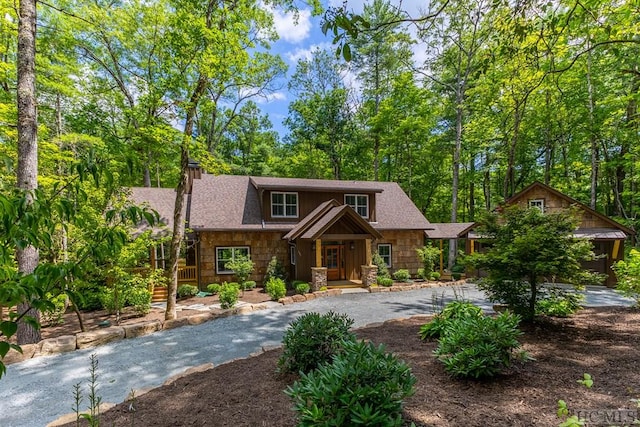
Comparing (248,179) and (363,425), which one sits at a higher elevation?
(248,179)

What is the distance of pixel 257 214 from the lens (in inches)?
556

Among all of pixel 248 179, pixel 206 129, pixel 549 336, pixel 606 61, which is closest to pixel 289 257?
pixel 248 179

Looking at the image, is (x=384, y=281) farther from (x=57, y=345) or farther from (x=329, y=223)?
(x=57, y=345)

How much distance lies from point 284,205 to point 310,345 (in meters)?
10.8

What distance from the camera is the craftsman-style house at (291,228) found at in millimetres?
12625

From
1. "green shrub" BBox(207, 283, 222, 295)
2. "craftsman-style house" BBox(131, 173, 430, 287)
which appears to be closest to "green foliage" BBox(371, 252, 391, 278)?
"craftsman-style house" BBox(131, 173, 430, 287)

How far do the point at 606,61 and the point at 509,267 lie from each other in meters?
15.7

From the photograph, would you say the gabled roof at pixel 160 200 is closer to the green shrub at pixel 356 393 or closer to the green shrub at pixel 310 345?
the green shrub at pixel 310 345

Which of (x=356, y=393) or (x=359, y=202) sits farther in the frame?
(x=359, y=202)

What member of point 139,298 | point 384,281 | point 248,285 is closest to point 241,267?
point 248,285

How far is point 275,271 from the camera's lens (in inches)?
511

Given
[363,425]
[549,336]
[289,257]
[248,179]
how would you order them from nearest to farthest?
1. [363,425]
2. [549,336]
3. [289,257]
4. [248,179]

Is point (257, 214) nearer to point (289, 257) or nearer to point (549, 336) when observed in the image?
point (289, 257)

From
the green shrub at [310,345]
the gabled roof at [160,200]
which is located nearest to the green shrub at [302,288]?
the gabled roof at [160,200]
